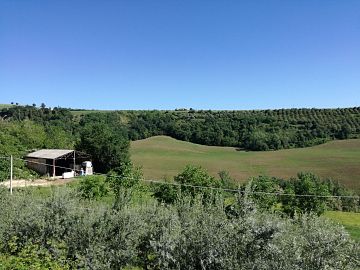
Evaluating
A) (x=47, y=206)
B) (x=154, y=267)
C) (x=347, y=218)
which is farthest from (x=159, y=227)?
(x=347, y=218)

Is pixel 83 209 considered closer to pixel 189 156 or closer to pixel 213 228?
pixel 213 228

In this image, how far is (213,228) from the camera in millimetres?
11719

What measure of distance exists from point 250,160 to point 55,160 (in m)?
43.9

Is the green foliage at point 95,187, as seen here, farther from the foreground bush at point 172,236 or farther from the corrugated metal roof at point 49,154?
the corrugated metal roof at point 49,154

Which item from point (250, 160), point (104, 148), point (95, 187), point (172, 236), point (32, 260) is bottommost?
point (250, 160)

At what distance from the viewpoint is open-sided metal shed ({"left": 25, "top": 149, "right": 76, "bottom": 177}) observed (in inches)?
2115

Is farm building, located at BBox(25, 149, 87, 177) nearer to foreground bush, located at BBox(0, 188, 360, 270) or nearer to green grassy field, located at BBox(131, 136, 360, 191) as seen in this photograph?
green grassy field, located at BBox(131, 136, 360, 191)

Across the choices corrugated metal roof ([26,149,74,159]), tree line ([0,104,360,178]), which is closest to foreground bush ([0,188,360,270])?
corrugated metal roof ([26,149,74,159])

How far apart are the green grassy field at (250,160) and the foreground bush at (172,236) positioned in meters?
49.3

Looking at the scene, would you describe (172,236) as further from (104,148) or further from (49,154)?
(104,148)

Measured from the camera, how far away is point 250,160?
280 feet

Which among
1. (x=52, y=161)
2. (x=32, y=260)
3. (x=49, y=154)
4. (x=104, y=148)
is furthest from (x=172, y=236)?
(x=104, y=148)

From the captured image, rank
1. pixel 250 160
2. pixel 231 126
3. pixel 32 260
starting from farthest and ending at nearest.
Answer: pixel 231 126 < pixel 250 160 < pixel 32 260

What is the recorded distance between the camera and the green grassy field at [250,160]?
69562mm
